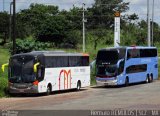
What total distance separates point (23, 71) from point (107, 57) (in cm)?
1193

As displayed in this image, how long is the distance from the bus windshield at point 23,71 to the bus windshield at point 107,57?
11.3 meters

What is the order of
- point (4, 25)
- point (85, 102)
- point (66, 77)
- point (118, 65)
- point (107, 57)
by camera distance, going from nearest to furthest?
point (85, 102), point (66, 77), point (118, 65), point (107, 57), point (4, 25)

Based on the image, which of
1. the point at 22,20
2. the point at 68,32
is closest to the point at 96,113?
the point at 68,32

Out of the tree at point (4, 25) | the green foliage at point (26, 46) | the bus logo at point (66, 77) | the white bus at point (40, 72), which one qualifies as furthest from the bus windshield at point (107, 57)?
the tree at point (4, 25)

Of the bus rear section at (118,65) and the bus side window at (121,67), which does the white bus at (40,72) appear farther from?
the bus side window at (121,67)

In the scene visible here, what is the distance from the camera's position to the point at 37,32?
101 metres

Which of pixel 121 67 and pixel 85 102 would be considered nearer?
pixel 85 102

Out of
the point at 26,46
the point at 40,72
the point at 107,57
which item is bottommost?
the point at 40,72

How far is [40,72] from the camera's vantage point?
33750 mm

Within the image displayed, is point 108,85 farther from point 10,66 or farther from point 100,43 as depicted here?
point 100,43

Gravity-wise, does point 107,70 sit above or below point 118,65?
below

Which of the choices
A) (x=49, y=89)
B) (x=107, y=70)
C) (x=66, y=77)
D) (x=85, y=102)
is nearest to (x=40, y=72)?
(x=49, y=89)

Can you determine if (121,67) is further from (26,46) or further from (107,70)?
(26,46)

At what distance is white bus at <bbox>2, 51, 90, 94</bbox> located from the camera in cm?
3328
